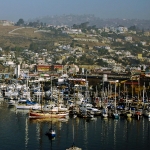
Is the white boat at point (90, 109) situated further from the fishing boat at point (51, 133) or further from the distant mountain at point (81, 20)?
the distant mountain at point (81, 20)

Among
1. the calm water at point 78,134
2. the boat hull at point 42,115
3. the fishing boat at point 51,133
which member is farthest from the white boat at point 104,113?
the fishing boat at point 51,133

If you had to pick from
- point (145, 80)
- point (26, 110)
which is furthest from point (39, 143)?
point (145, 80)

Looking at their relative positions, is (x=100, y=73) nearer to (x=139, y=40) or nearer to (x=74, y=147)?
(x=74, y=147)

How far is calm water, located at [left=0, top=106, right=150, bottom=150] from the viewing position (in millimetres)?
13852

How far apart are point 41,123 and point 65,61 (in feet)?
88.0

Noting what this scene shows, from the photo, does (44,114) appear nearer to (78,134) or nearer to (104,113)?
(104,113)

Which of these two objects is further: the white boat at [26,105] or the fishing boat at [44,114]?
the white boat at [26,105]

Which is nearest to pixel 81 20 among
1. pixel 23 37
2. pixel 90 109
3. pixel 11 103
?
pixel 23 37

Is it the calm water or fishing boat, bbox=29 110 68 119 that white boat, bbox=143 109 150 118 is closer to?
the calm water

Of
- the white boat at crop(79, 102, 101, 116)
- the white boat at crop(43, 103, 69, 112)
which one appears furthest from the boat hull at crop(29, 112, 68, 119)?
the white boat at crop(79, 102, 101, 116)

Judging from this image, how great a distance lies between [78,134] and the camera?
50.1 ft

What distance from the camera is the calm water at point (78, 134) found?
1385 cm

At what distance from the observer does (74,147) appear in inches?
500

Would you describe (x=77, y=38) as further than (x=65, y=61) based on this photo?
Yes
